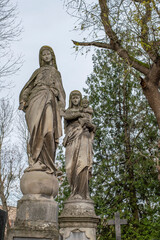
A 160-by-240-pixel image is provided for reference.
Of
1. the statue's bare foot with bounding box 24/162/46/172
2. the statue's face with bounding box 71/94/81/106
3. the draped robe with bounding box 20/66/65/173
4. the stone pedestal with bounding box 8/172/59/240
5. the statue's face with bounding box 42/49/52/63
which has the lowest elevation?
the stone pedestal with bounding box 8/172/59/240

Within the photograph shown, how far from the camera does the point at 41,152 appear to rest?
4.61 meters


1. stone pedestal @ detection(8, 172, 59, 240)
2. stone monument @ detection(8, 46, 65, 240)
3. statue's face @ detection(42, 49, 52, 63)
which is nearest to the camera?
stone pedestal @ detection(8, 172, 59, 240)

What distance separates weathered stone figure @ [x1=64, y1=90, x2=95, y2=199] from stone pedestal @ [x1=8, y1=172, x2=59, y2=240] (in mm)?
2959

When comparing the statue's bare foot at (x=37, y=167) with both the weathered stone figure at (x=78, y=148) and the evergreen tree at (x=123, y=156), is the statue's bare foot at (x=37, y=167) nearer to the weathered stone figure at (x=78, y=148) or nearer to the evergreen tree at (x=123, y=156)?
the weathered stone figure at (x=78, y=148)

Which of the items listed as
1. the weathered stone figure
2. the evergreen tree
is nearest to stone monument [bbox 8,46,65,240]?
the weathered stone figure

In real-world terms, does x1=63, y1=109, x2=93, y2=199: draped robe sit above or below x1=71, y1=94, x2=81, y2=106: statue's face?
below

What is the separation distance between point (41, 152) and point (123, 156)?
35.7 ft

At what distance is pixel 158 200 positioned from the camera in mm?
13461

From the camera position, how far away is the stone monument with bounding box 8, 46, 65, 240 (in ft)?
13.3

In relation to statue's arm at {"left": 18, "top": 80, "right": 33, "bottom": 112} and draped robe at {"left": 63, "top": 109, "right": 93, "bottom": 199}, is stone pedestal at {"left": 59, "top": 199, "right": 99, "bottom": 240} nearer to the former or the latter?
draped robe at {"left": 63, "top": 109, "right": 93, "bottom": 199}

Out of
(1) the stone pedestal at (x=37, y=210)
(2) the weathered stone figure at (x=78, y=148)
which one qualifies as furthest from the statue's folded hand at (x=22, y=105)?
(2) the weathered stone figure at (x=78, y=148)

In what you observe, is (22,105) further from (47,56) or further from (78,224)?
(78,224)

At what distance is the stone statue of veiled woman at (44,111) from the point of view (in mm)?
4594

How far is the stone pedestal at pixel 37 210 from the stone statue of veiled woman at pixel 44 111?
0.17 meters
